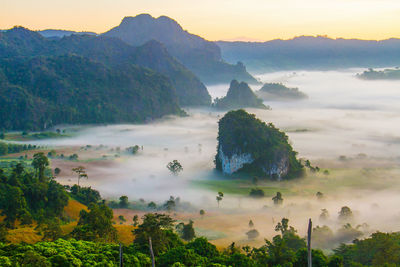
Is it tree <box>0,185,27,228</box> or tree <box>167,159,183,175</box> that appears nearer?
tree <box>0,185,27,228</box>

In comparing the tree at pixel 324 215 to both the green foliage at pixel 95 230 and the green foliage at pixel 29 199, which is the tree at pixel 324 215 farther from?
the green foliage at pixel 29 199

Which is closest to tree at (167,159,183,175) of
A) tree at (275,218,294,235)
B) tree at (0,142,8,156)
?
tree at (275,218,294,235)

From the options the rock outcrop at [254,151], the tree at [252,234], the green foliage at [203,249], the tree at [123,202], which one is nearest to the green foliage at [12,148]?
the rock outcrop at [254,151]

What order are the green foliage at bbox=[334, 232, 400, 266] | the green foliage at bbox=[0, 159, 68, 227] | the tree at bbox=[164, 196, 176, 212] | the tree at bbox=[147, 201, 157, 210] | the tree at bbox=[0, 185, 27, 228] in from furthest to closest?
the tree at bbox=[147, 201, 157, 210] < the tree at bbox=[164, 196, 176, 212] < the green foliage at bbox=[0, 159, 68, 227] < the tree at bbox=[0, 185, 27, 228] < the green foliage at bbox=[334, 232, 400, 266]

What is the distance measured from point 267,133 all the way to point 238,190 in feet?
85.4

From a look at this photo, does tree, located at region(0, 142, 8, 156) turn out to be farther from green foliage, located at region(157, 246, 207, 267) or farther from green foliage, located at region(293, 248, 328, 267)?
green foliage, located at region(293, 248, 328, 267)

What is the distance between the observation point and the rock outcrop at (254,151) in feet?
350

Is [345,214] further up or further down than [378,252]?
further down

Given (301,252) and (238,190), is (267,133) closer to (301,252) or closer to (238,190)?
(238,190)

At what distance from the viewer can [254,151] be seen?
11119cm

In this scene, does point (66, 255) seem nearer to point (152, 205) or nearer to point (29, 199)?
point (29, 199)

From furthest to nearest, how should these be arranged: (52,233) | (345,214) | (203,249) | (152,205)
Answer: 1. (152,205)
2. (345,214)
3. (52,233)
4. (203,249)

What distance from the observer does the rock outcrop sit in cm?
10681

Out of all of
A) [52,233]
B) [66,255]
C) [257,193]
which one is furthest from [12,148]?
[66,255]
